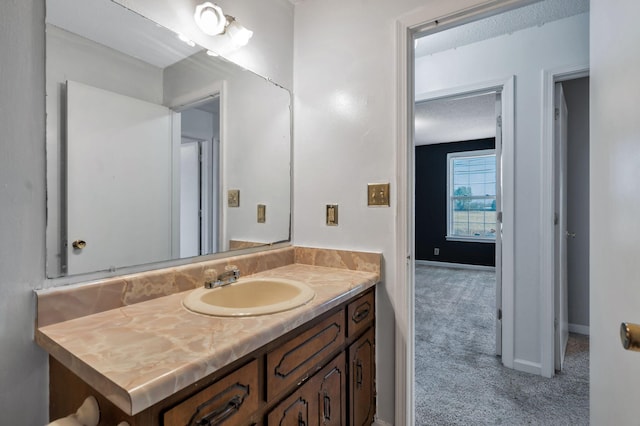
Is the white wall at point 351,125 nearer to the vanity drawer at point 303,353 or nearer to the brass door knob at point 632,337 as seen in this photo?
the vanity drawer at point 303,353

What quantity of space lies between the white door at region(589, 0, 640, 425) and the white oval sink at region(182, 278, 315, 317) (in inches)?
32.4

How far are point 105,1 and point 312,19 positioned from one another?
1.05m

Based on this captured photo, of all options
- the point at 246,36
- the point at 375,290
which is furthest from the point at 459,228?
the point at 246,36

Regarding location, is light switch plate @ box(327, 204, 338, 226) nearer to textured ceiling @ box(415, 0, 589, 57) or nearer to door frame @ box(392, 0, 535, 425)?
door frame @ box(392, 0, 535, 425)

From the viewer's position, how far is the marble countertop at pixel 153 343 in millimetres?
590

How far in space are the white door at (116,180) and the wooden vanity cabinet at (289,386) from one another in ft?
1.21

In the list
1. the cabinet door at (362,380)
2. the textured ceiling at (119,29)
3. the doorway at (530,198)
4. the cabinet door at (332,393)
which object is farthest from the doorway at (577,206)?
the textured ceiling at (119,29)

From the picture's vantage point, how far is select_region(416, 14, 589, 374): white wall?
206 cm

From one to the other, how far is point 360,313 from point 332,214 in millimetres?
537

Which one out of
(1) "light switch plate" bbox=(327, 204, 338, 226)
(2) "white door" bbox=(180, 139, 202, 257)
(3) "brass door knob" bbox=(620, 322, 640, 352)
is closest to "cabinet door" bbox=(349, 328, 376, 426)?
(1) "light switch plate" bbox=(327, 204, 338, 226)

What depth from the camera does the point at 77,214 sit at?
0.98 metres

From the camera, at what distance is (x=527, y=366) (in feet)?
7.07

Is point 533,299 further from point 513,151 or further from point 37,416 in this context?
point 37,416

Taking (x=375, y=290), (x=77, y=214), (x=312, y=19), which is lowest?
(x=375, y=290)
